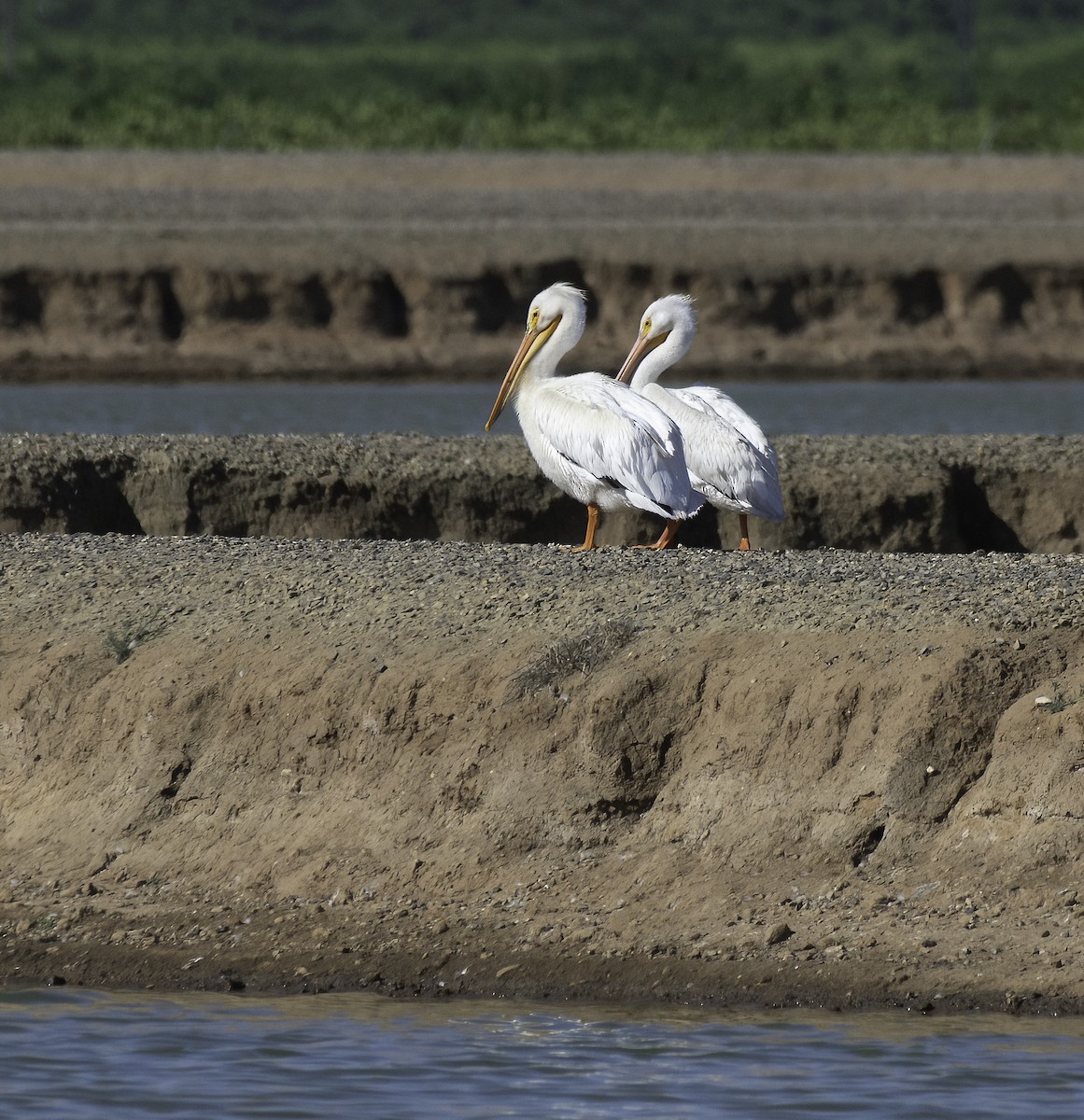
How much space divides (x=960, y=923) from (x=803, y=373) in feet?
81.2

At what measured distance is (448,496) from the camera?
604 inches

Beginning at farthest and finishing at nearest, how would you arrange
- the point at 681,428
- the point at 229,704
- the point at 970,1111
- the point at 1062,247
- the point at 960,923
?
the point at 1062,247
the point at 681,428
the point at 229,704
the point at 960,923
the point at 970,1111

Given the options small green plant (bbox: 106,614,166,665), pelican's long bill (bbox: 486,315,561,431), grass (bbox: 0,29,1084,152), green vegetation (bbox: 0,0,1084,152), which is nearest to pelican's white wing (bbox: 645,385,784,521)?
pelican's long bill (bbox: 486,315,561,431)

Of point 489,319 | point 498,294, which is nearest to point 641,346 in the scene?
point 489,319

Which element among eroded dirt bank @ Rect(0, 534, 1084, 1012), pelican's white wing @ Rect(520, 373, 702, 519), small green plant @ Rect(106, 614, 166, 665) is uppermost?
pelican's white wing @ Rect(520, 373, 702, 519)

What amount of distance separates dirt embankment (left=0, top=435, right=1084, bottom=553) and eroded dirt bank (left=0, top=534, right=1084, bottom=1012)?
472cm

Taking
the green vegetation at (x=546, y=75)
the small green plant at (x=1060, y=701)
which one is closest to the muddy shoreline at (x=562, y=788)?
the small green plant at (x=1060, y=701)

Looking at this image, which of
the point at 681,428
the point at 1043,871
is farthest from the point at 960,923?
the point at 681,428

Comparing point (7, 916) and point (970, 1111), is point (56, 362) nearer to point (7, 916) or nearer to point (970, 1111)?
point (7, 916)

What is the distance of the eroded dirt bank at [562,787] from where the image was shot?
851cm

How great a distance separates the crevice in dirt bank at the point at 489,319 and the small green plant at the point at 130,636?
22.0 m

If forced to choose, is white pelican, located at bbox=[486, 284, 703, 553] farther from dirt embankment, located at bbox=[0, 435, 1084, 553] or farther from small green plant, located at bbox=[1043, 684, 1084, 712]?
small green plant, located at bbox=[1043, 684, 1084, 712]

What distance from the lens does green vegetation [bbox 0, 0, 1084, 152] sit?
5366 centimetres

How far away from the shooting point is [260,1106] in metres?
7.29
